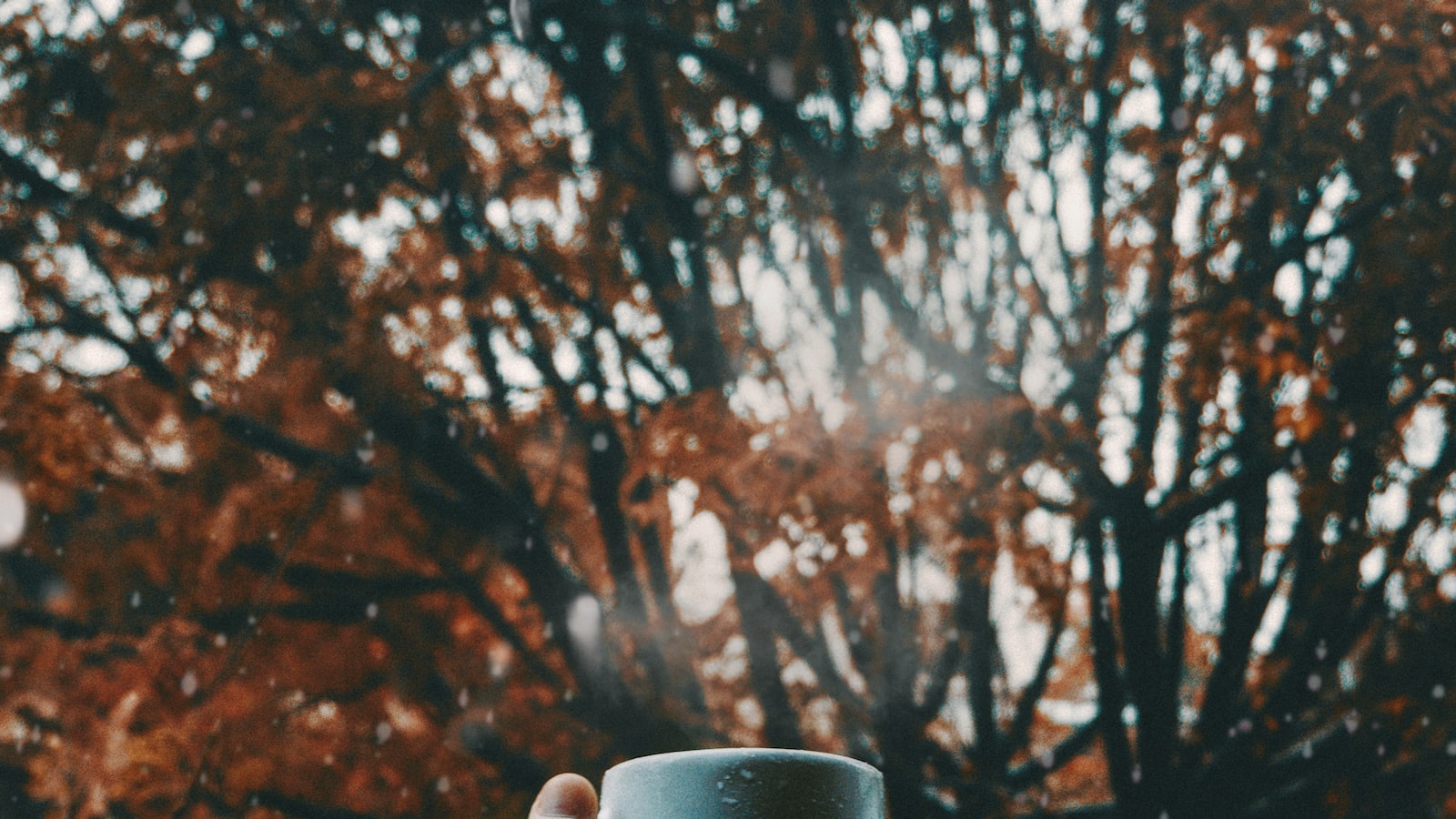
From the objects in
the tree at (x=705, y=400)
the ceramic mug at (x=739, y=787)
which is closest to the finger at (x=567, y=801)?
the ceramic mug at (x=739, y=787)

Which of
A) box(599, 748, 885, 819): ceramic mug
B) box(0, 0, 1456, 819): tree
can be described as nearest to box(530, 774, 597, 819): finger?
box(599, 748, 885, 819): ceramic mug

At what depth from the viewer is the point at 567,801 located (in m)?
0.83

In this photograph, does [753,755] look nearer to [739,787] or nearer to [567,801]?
[739,787]

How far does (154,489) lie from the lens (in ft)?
12.4

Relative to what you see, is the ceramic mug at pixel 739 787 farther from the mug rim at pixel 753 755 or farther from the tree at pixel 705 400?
the tree at pixel 705 400

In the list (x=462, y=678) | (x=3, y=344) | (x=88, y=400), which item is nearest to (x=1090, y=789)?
(x=462, y=678)

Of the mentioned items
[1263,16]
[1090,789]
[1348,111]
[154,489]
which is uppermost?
[1263,16]

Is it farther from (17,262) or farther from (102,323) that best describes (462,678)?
(17,262)

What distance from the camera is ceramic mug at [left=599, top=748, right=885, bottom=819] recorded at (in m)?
0.77

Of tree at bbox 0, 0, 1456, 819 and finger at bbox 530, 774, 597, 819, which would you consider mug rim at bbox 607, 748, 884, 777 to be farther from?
tree at bbox 0, 0, 1456, 819

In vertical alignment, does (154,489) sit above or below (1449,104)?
below

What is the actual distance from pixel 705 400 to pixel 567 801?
2712 millimetres

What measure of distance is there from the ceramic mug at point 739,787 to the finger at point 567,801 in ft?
0.07

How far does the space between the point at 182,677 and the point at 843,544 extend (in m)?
2.37
